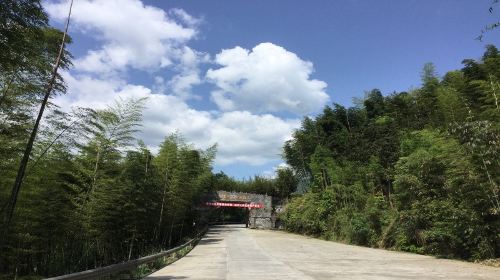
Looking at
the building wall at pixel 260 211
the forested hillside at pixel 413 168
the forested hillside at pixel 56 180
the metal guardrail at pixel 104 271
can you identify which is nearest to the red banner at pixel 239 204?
the building wall at pixel 260 211

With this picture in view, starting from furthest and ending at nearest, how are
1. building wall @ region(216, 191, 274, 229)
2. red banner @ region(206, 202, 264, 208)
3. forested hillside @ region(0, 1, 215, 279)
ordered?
1. building wall @ region(216, 191, 274, 229)
2. red banner @ region(206, 202, 264, 208)
3. forested hillside @ region(0, 1, 215, 279)

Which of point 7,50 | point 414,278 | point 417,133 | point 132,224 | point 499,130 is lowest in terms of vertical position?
point 414,278

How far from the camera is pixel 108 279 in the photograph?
9.81m

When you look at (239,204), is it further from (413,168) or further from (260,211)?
(413,168)

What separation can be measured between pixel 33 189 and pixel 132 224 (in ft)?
18.3

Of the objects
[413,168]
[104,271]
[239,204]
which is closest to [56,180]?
[104,271]

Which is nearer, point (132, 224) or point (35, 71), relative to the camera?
point (35, 71)

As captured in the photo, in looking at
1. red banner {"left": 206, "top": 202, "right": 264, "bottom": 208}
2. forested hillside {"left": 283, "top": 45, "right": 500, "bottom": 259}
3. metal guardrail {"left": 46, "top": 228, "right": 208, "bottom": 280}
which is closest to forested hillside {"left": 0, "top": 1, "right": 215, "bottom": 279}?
metal guardrail {"left": 46, "top": 228, "right": 208, "bottom": 280}

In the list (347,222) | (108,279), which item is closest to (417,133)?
(347,222)

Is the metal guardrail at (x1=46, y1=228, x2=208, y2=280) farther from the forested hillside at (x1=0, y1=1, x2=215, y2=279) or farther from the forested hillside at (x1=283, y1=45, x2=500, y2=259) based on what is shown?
the forested hillside at (x1=283, y1=45, x2=500, y2=259)

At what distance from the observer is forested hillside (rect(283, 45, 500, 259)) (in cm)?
1495

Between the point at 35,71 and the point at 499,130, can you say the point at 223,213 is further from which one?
the point at 35,71

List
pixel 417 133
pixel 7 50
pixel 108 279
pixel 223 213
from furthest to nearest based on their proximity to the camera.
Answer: pixel 223 213, pixel 417 133, pixel 108 279, pixel 7 50

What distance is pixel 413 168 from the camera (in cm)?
2033
